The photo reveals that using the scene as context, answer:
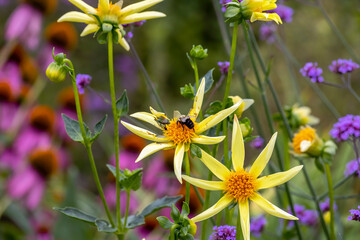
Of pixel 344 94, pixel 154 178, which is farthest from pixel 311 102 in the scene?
pixel 154 178

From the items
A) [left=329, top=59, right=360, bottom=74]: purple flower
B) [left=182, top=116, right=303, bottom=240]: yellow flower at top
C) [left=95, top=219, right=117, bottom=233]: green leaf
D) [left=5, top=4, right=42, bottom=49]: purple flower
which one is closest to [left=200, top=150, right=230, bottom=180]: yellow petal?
[left=182, top=116, right=303, bottom=240]: yellow flower at top

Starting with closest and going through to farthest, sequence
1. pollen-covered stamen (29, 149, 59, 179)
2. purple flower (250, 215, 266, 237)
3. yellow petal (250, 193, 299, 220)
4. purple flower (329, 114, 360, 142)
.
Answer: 1. yellow petal (250, 193, 299, 220)
2. purple flower (329, 114, 360, 142)
3. purple flower (250, 215, 266, 237)
4. pollen-covered stamen (29, 149, 59, 179)

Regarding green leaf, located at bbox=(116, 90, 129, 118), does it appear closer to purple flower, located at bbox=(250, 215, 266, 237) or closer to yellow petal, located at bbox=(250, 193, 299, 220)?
yellow petal, located at bbox=(250, 193, 299, 220)

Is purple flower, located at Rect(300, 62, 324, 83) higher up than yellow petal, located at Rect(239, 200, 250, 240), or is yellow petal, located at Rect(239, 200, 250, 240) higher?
purple flower, located at Rect(300, 62, 324, 83)

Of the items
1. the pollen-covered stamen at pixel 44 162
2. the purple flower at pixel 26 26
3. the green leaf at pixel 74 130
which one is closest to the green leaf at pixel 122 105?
the green leaf at pixel 74 130

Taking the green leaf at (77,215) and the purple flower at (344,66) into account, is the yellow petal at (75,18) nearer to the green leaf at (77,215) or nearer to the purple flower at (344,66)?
the green leaf at (77,215)

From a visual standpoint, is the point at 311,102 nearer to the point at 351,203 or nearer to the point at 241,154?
the point at 351,203

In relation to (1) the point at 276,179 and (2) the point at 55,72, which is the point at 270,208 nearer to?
(1) the point at 276,179
